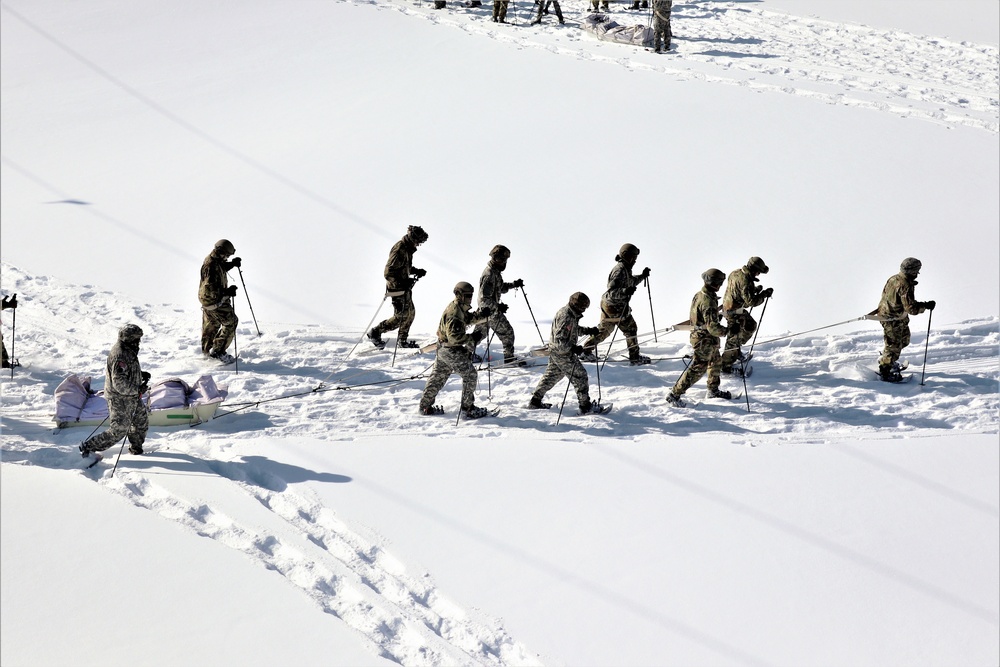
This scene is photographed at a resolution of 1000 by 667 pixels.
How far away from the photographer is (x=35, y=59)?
19.9m

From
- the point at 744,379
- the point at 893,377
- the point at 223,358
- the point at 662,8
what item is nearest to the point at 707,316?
the point at 744,379

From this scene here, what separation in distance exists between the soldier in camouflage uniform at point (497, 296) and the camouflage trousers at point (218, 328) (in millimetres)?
2837

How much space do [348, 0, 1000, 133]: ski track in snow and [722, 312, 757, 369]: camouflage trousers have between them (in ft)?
29.1

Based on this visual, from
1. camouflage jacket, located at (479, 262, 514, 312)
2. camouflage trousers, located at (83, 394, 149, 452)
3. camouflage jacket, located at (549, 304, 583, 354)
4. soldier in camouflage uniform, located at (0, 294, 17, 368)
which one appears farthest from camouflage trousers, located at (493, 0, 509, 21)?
camouflage trousers, located at (83, 394, 149, 452)

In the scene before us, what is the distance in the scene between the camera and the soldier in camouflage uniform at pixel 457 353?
9188mm

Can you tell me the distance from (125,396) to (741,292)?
240 inches

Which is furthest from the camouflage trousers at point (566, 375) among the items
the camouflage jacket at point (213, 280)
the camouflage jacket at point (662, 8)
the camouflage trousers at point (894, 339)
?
the camouflage jacket at point (662, 8)

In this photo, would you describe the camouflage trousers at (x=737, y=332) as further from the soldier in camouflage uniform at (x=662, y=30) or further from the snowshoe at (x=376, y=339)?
the soldier in camouflage uniform at (x=662, y=30)

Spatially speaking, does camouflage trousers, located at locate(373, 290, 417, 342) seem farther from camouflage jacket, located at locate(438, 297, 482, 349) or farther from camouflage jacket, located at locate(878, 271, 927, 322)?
camouflage jacket, located at locate(878, 271, 927, 322)

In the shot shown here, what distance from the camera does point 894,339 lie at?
10.0 metres

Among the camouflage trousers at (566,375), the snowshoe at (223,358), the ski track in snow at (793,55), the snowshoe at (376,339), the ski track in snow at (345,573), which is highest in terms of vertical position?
the ski track in snow at (793,55)

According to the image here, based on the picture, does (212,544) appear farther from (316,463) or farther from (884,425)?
(884,425)

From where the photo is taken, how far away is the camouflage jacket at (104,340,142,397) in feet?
27.3

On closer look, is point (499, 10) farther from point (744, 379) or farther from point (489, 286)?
point (744, 379)
